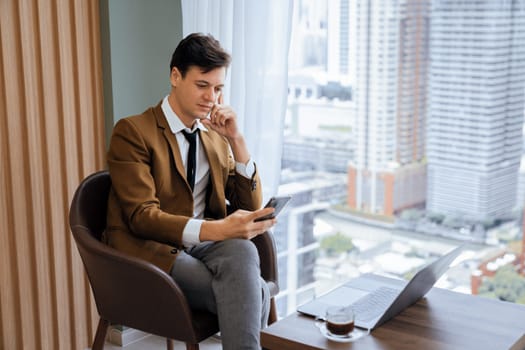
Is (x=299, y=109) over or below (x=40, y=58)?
below

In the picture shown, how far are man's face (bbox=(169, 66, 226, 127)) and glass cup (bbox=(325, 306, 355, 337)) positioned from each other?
0.87m

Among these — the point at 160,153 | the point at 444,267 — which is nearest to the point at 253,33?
the point at 160,153

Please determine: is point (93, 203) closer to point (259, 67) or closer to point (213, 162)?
point (213, 162)

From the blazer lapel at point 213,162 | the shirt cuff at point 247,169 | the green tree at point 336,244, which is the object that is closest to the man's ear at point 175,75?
the blazer lapel at point 213,162

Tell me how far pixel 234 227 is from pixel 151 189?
0.30 meters

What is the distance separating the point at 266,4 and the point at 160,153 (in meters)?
0.82

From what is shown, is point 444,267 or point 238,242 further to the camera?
point 238,242

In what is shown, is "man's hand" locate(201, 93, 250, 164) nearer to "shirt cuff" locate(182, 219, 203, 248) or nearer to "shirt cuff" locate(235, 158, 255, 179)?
"shirt cuff" locate(235, 158, 255, 179)

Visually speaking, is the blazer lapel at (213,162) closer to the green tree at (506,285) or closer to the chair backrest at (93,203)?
the chair backrest at (93,203)

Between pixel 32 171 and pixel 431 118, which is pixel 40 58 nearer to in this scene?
pixel 32 171

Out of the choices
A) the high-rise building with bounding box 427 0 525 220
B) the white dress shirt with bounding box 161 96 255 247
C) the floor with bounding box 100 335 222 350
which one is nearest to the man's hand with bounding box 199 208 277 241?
the white dress shirt with bounding box 161 96 255 247

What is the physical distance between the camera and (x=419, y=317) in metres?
1.88

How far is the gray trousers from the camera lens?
199cm

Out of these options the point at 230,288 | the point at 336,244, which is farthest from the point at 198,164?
the point at 336,244
